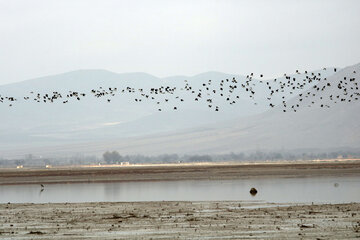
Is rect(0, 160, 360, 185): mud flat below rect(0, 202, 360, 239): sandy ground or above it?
above

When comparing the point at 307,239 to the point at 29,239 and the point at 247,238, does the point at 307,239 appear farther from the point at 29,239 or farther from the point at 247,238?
the point at 29,239

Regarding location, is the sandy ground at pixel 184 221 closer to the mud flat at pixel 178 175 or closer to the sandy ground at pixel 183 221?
the sandy ground at pixel 183 221

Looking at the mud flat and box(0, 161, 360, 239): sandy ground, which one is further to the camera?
the mud flat

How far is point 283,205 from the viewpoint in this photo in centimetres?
5250

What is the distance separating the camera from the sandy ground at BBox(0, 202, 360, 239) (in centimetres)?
3722

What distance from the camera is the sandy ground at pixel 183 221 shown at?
37.2 metres

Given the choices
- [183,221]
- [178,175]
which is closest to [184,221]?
[183,221]

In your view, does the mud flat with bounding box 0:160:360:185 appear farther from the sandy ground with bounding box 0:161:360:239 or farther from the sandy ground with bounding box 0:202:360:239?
the sandy ground with bounding box 0:202:360:239

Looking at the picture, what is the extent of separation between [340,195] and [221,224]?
78.0ft

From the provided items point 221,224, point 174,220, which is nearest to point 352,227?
point 221,224

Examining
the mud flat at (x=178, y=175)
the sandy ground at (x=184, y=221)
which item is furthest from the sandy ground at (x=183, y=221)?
the mud flat at (x=178, y=175)

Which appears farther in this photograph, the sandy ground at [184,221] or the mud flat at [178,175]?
the mud flat at [178,175]

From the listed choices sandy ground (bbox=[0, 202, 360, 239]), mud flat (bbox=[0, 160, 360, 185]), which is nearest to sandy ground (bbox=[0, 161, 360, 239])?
sandy ground (bbox=[0, 202, 360, 239])

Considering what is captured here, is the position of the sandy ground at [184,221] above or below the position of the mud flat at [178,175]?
below
